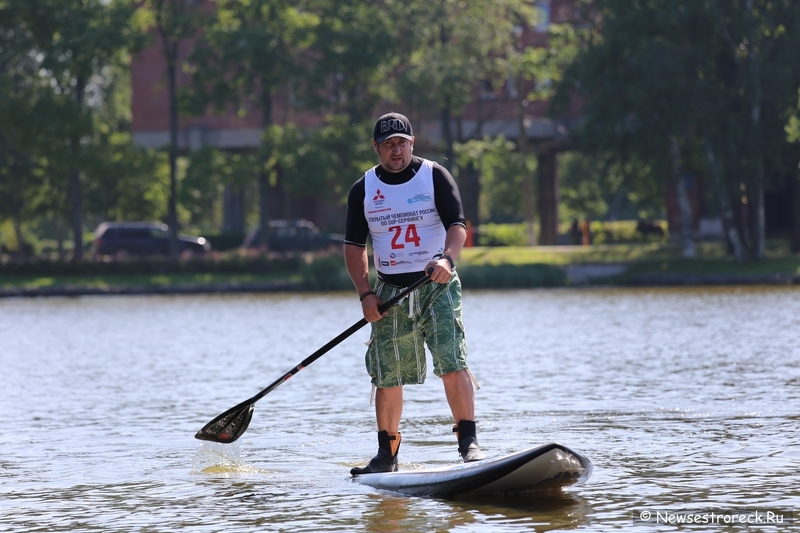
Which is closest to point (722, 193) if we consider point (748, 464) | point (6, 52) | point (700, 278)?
point (700, 278)

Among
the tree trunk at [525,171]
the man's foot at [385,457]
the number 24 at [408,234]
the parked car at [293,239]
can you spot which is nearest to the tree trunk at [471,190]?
the tree trunk at [525,171]

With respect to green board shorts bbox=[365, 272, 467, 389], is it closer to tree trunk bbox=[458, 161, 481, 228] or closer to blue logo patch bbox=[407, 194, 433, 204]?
blue logo patch bbox=[407, 194, 433, 204]

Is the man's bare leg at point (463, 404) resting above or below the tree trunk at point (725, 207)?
below

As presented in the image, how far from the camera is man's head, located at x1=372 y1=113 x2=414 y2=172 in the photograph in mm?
8750

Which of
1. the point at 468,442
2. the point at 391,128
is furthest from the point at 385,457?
the point at 391,128

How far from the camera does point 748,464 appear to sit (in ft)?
29.8

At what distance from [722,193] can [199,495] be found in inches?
1306

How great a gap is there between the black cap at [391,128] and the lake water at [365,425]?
7.26 ft

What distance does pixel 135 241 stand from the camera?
173 feet

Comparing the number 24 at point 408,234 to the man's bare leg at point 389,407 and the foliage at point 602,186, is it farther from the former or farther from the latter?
the foliage at point 602,186

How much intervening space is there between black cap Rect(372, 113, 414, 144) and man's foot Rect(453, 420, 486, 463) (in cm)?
184

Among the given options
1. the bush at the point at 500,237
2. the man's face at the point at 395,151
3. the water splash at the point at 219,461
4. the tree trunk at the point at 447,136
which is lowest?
the water splash at the point at 219,461

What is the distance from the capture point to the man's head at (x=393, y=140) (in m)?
8.75

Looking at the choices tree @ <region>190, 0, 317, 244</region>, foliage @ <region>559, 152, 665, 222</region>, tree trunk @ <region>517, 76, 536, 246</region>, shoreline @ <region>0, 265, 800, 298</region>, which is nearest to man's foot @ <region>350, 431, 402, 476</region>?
shoreline @ <region>0, 265, 800, 298</region>
